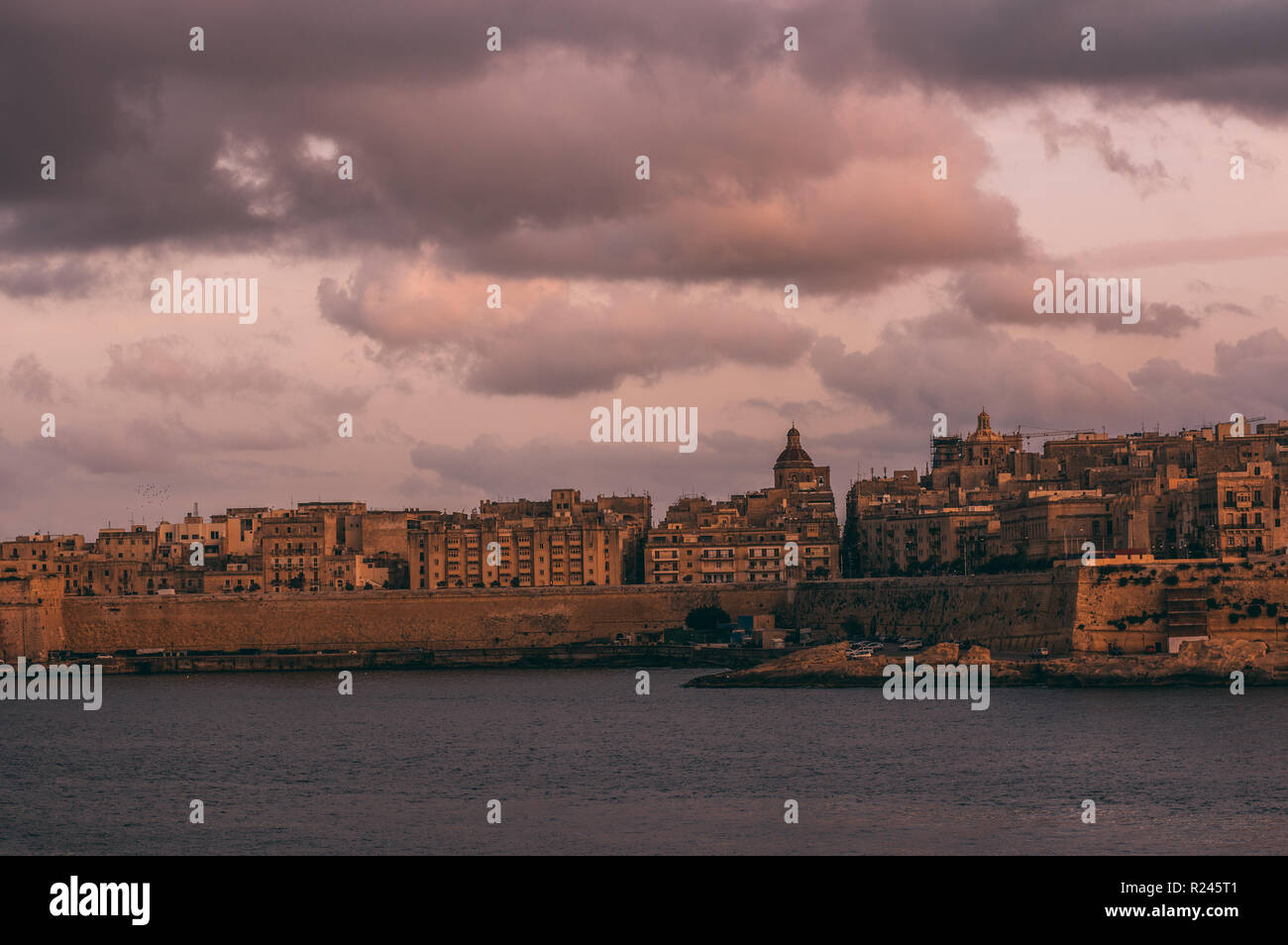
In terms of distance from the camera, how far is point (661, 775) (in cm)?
3609

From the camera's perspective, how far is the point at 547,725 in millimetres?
48250

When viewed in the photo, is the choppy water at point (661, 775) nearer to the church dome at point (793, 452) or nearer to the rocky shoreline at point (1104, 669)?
the rocky shoreline at point (1104, 669)

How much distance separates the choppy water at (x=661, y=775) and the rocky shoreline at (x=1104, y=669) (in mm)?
1251

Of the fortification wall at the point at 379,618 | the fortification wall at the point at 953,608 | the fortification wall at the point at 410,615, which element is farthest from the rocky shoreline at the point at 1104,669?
the fortification wall at the point at 379,618

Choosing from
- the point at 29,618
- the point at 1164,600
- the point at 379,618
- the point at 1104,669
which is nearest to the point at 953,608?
the point at 1164,600

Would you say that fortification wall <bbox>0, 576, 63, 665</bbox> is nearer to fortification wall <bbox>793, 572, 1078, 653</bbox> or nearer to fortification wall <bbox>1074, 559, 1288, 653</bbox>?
fortification wall <bbox>793, 572, 1078, 653</bbox>

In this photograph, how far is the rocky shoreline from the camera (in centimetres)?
5622

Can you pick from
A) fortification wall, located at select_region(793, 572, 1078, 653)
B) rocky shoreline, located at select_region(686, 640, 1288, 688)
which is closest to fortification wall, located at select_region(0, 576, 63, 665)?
rocky shoreline, located at select_region(686, 640, 1288, 688)

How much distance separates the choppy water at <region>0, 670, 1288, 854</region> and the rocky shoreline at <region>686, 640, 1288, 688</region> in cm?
125

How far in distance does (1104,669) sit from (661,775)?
82.9 ft

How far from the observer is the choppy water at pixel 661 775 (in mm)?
27938

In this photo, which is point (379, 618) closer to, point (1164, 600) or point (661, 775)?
point (1164, 600)
